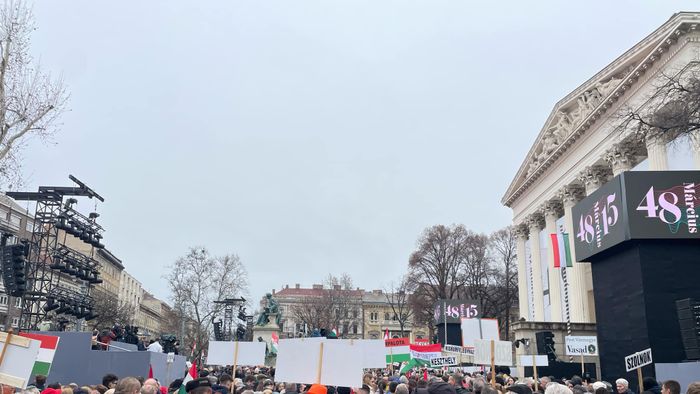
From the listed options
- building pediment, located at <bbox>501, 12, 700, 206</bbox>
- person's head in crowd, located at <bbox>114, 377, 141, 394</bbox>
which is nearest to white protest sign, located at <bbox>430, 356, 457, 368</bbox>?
person's head in crowd, located at <bbox>114, 377, 141, 394</bbox>

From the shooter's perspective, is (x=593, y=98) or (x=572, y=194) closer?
(x=593, y=98)

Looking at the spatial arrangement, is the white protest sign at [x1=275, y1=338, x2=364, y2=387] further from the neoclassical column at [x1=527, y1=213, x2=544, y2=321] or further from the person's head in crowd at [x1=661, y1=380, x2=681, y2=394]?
the neoclassical column at [x1=527, y1=213, x2=544, y2=321]

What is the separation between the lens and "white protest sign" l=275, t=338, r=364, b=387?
282 inches

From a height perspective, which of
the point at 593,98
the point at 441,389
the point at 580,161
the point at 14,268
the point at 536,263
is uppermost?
the point at 593,98

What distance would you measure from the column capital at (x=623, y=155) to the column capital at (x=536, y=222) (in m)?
15.7

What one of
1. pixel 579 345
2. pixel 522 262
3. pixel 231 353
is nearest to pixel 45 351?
pixel 231 353

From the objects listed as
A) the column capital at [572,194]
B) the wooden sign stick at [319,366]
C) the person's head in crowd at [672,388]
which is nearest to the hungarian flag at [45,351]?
the wooden sign stick at [319,366]

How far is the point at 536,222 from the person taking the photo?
52.3 metres

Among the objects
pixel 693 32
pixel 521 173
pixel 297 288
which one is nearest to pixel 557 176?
pixel 521 173

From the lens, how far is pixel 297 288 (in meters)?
150

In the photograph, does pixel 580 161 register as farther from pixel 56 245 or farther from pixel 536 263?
pixel 56 245

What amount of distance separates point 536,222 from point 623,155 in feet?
57.5

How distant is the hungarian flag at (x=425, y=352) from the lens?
1906 centimetres

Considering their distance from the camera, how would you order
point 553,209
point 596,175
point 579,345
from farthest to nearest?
point 553,209
point 596,175
point 579,345
